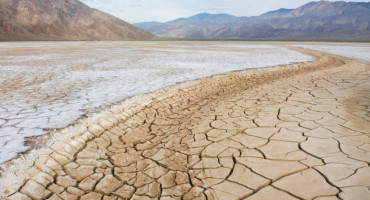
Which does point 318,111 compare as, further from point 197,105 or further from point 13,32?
point 13,32

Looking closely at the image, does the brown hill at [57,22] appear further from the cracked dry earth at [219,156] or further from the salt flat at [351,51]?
the cracked dry earth at [219,156]

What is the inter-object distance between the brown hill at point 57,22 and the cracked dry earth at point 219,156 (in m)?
53.3

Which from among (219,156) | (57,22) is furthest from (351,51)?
(57,22)

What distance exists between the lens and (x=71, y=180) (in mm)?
→ 2156

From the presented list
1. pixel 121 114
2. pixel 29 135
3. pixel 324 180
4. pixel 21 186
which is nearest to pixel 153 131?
pixel 121 114

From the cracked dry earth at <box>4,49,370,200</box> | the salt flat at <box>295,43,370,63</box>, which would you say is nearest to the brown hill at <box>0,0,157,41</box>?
the salt flat at <box>295,43,370,63</box>

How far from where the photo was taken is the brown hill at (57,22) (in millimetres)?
51006

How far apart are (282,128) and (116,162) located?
1.75 meters

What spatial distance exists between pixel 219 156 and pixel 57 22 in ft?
218

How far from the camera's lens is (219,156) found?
239 centimetres

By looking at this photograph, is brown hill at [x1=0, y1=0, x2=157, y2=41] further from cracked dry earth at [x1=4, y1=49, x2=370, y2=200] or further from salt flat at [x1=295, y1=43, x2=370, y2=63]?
cracked dry earth at [x1=4, y1=49, x2=370, y2=200]

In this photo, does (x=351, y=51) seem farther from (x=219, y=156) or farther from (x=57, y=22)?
(x=57, y=22)

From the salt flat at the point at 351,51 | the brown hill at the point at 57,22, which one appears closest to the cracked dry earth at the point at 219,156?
the salt flat at the point at 351,51

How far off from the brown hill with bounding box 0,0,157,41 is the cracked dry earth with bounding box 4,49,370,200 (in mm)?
53303
